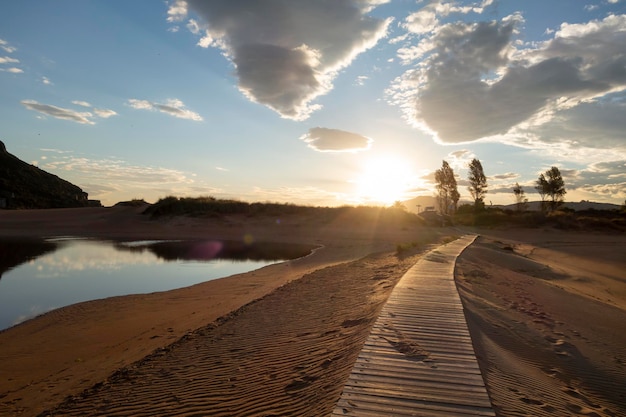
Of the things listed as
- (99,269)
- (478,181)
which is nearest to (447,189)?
(478,181)

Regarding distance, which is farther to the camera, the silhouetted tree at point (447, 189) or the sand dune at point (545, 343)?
the silhouetted tree at point (447, 189)

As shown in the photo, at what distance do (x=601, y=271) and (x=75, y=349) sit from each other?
22.2 meters

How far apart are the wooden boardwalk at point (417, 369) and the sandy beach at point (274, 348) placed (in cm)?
26

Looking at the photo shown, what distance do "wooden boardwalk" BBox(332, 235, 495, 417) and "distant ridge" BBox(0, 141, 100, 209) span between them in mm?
61664

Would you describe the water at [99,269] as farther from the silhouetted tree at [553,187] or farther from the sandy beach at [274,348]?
the silhouetted tree at [553,187]

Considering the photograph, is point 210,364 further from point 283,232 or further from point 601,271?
point 283,232

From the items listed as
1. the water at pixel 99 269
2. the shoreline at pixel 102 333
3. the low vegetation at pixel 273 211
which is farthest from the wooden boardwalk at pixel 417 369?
the low vegetation at pixel 273 211

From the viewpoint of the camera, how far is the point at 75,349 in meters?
7.01

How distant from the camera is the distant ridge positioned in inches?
2221

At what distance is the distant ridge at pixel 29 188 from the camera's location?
5642 cm

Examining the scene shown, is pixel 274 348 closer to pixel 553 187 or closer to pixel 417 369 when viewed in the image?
pixel 417 369

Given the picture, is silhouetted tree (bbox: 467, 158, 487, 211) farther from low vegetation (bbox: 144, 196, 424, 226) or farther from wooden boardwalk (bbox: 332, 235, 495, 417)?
wooden boardwalk (bbox: 332, 235, 495, 417)

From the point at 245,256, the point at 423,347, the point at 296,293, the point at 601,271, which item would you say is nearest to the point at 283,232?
the point at 245,256

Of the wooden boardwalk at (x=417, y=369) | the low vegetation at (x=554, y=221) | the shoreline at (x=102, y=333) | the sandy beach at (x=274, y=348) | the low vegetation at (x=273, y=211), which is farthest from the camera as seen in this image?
the low vegetation at (x=273, y=211)
